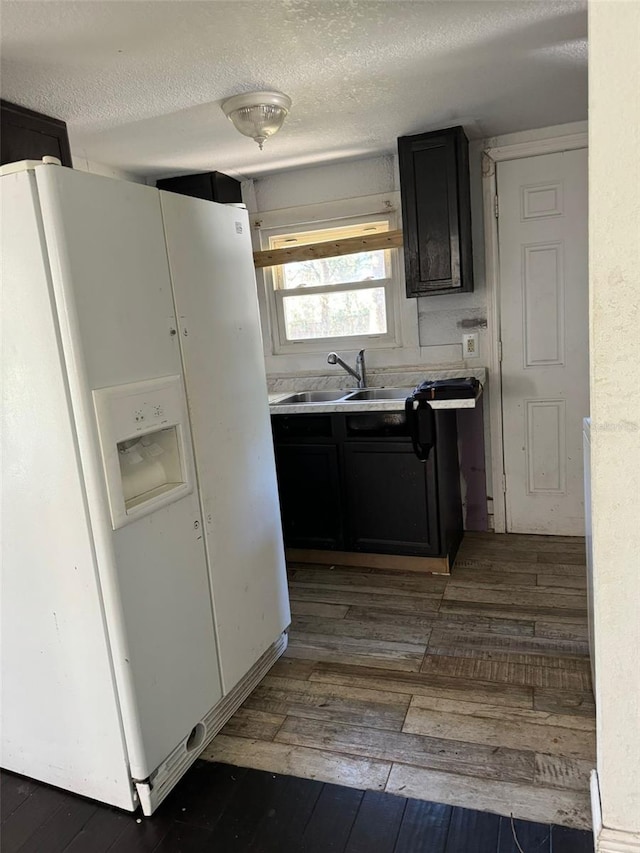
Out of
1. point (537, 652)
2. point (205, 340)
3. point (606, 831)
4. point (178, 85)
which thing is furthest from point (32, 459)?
point (537, 652)

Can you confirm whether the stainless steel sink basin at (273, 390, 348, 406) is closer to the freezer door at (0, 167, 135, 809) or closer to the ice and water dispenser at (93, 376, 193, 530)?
the ice and water dispenser at (93, 376, 193, 530)

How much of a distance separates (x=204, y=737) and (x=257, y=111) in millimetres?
2294

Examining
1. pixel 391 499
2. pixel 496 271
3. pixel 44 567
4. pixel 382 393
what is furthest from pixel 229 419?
pixel 496 271

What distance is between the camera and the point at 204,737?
76.9 inches

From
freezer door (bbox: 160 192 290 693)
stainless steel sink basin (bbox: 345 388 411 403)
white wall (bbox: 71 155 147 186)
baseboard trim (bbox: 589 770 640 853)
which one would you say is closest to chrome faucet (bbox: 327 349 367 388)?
stainless steel sink basin (bbox: 345 388 411 403)

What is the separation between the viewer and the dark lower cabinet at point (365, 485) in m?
3.01

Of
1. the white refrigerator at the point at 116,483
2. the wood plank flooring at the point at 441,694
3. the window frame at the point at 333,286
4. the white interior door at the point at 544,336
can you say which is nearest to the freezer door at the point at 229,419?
the white refrigerator at the point at 116,483

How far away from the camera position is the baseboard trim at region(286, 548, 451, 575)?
3113 millimetres

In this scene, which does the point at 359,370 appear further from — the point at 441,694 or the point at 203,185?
the point at 441,694

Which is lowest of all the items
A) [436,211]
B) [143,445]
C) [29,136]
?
[143,445]

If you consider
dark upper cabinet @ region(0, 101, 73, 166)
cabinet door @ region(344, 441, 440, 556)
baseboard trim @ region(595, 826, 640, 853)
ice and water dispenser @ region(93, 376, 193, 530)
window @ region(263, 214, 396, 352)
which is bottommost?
baseboard trim @ region(595, 826, 640, 853)

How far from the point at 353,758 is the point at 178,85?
7.76ft

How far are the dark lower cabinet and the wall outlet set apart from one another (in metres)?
0.38

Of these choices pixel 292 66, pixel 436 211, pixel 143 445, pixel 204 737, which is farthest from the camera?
pixel 436 211
